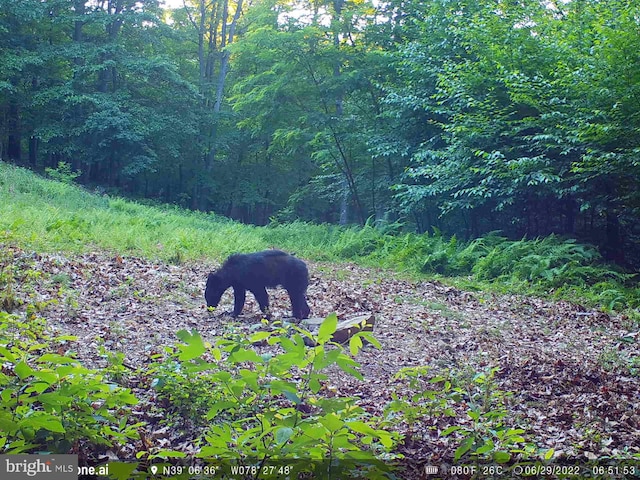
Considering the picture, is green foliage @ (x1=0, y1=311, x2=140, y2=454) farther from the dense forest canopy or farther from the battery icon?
the dense forest canopy

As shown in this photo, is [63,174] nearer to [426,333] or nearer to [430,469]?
[426,333]

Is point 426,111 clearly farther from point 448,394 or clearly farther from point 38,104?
point 38,104

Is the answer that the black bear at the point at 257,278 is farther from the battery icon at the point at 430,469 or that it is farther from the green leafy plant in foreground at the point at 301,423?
the green leafy plant in foreground at the point at 301,423

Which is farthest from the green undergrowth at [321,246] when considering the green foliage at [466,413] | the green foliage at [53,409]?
the green foliage at [53,409]

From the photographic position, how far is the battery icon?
3217 millimetres

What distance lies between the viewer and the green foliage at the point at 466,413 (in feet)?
10.6

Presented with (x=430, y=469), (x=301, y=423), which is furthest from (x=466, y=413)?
(x=301, y=423)

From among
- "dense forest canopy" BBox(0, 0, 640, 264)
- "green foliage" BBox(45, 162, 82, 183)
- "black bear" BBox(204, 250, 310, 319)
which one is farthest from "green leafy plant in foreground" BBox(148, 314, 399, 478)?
"green foliage" BBox(45, 162, 82, 183)

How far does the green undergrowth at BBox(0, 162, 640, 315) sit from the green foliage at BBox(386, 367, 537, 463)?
4050 millimetres

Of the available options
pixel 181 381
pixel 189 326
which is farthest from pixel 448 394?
pixel 189 326

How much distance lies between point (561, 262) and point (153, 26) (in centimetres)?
1971

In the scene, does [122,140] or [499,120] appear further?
[122,140]

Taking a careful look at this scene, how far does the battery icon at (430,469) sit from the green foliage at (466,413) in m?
0.15

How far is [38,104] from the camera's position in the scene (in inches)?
859
